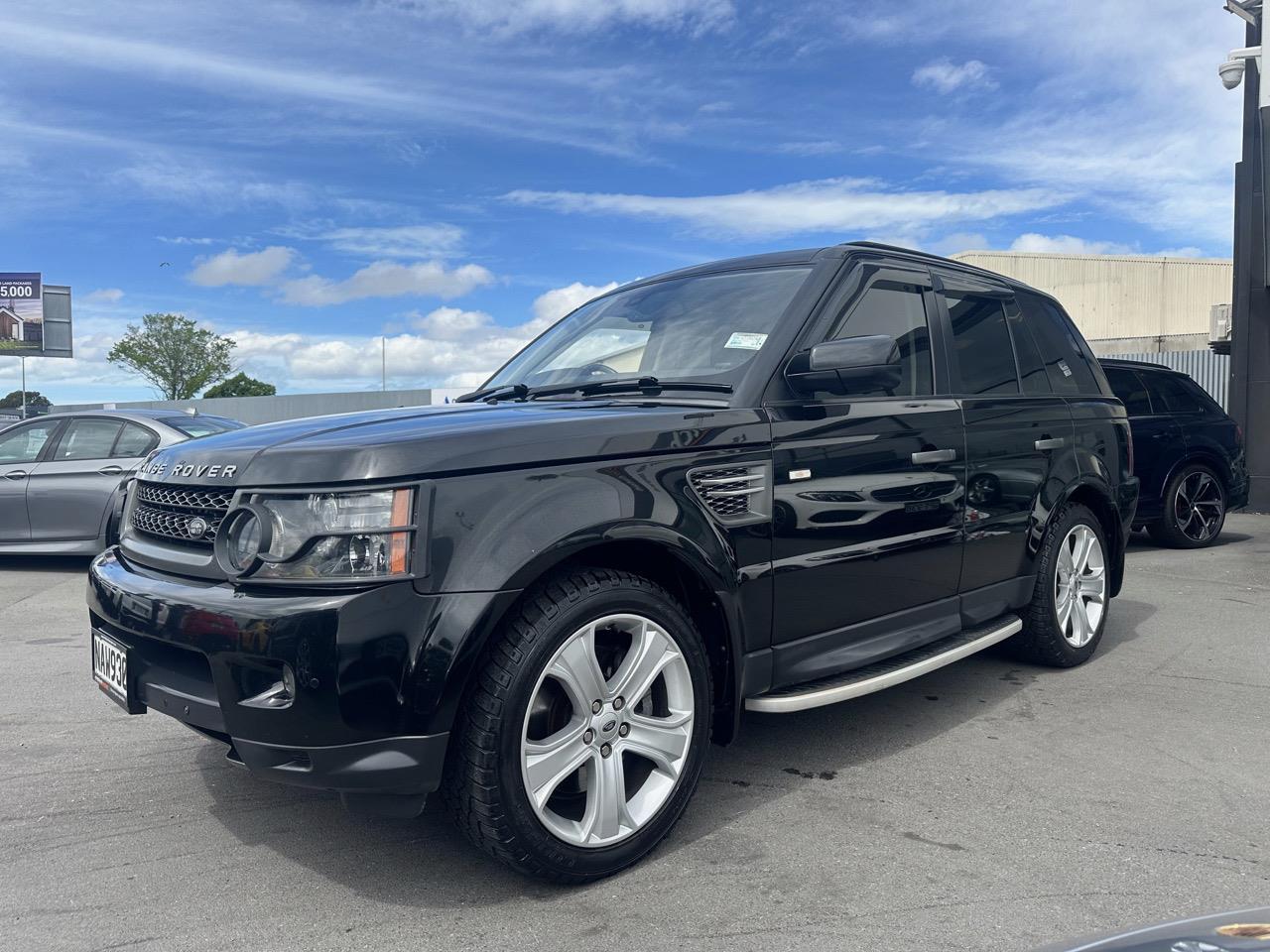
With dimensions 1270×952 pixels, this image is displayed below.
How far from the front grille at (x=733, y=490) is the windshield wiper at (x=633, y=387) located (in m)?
0.33

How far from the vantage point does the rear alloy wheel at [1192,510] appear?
9250 millimetres

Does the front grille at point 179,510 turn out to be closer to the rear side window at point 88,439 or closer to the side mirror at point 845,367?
the side mirror at point 845,367

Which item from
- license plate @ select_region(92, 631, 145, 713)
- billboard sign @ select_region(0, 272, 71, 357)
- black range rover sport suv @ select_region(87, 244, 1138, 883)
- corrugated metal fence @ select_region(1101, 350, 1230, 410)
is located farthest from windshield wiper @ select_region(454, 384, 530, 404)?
billboard sign @ select_region(0, 272, 71, 357)

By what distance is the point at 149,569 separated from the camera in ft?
9.64

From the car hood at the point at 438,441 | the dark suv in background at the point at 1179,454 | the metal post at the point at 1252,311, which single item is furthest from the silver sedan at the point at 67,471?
the metal post at the point at 1252,311

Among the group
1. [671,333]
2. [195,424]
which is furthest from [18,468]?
[671,333]

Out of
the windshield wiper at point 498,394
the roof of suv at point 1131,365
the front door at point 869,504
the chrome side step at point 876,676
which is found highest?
the roof of suv at point 1131,365

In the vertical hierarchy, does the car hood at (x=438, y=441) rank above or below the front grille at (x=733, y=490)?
above

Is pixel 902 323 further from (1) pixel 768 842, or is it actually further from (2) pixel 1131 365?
(2) pixel 1131 365

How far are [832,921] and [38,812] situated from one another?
2.58m

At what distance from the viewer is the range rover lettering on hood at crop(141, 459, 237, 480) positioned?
2.75 meters

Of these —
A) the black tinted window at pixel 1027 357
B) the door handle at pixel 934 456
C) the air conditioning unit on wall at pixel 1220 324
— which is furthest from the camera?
the air conditioning unit on wall at pixel 1220 324

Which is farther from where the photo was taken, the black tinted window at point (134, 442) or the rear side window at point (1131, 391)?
the rear side window at point (1131, 391)

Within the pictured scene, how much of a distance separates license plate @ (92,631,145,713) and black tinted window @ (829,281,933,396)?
263 cm
